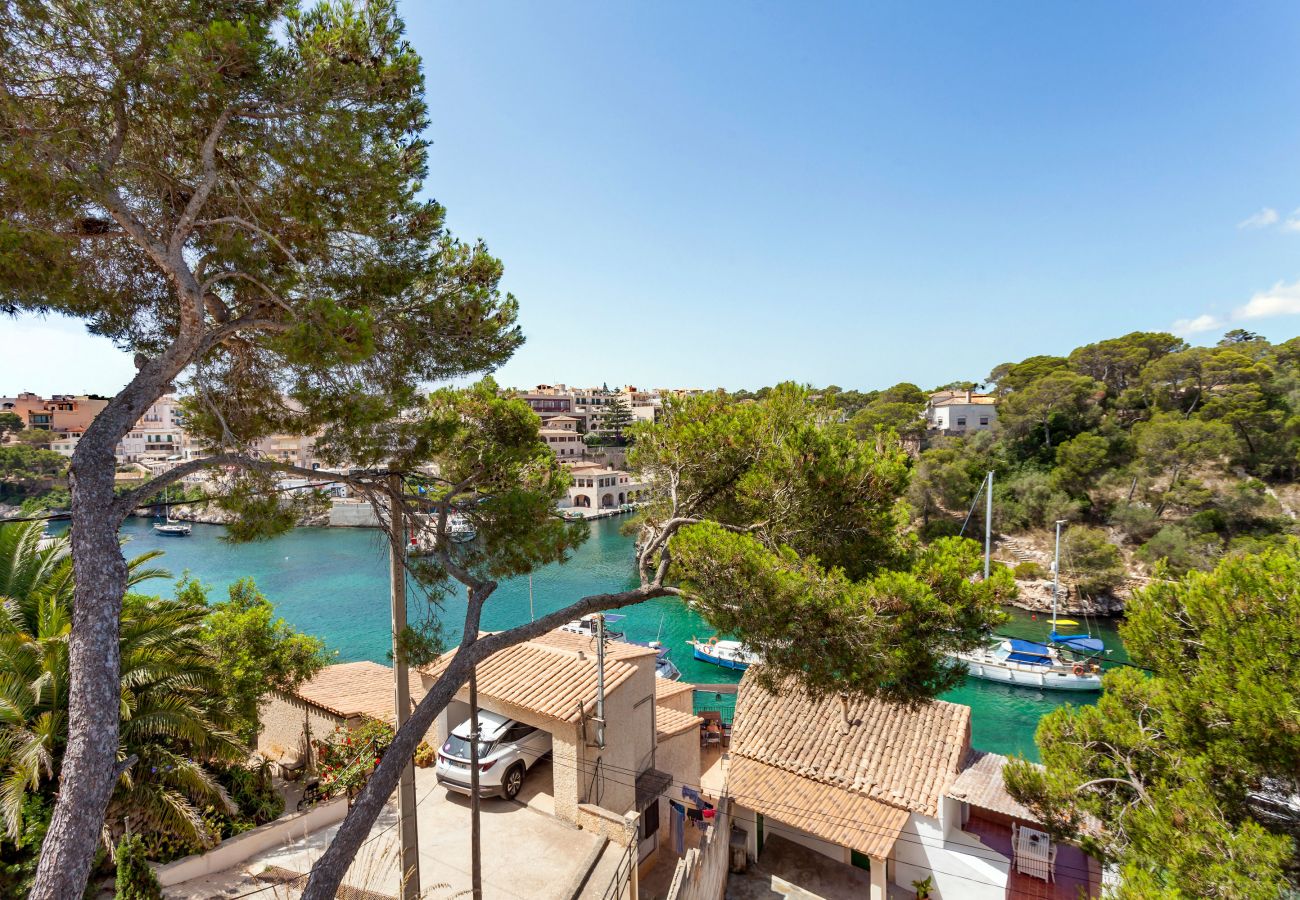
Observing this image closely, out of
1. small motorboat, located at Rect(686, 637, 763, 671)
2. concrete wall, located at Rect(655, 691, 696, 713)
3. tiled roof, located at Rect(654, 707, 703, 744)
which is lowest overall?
small motorboat, located at Rect(686, 637, 763, 671)

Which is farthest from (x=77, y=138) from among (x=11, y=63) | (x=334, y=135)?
(x=334, y=135)

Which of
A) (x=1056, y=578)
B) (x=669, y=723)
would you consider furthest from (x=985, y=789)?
(x=1056, y=578)

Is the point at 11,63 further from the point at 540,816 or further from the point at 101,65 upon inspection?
the point at 540,816

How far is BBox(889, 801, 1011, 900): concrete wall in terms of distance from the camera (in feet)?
27.0

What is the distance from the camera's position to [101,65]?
390cm

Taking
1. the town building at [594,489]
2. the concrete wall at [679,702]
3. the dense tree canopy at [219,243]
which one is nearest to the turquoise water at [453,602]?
the concrete wall at [679,702]

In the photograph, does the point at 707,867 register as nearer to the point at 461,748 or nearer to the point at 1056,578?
the point at 461,748

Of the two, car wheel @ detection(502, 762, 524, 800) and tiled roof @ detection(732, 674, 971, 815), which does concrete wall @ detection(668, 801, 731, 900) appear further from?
car wheel @ detection(502, 762, 524, 800)

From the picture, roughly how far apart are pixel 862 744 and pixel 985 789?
1714mm

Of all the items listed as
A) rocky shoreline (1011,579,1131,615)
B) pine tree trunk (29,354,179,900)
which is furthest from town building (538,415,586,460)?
A: pine tree trunk (29,354,179,900)

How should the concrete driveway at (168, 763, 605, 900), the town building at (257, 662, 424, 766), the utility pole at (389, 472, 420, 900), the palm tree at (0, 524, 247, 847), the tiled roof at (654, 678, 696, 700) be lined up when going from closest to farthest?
the utility pole at (389, 472, 420, 900), the palm tree at (0, 524, 247, 847), the concrete driveway at (168, 763, 605, 900), the town building at (257, 662, 424, 766), the tiled roof at (654, 678, 696, 700)

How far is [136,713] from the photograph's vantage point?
5.91 metres

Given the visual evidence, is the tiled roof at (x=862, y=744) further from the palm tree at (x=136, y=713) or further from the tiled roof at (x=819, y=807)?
the palm tree at (x=136, y=713)

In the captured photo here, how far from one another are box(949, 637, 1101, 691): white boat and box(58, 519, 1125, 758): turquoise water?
321mm
